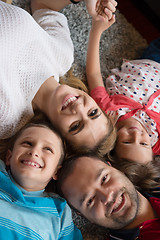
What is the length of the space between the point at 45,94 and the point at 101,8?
0.54 m

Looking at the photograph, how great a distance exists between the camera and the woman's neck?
45.2 inches

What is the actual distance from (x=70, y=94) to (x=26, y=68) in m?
0.22

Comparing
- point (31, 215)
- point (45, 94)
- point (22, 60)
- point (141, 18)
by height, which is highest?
point (141, 18)

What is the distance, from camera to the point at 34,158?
0.95 meters

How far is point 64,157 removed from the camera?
113 centimetres

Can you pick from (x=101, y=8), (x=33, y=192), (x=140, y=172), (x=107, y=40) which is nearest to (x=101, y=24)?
(x=101, y=8)

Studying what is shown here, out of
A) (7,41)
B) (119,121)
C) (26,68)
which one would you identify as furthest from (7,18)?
(119,121)

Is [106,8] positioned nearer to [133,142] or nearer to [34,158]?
[133,142]

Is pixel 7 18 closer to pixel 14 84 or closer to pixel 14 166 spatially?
pixel 14 84

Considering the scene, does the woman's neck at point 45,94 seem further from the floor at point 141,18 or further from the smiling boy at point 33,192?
the floor at point 141,18

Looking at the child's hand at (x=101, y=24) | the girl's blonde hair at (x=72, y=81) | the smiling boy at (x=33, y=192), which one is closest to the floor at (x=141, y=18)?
the child's hand at (x=101, y=24)

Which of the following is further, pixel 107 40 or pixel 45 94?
pixel 107 40

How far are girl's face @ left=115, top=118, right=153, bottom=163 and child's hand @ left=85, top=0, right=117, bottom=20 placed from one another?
1.78 ft

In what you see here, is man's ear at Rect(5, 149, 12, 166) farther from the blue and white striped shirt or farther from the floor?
the floor
